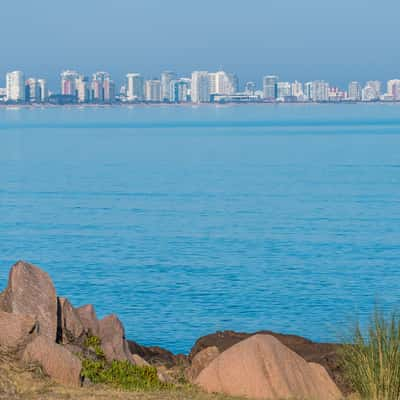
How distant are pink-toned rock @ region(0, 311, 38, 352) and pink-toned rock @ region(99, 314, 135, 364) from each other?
7.40ft

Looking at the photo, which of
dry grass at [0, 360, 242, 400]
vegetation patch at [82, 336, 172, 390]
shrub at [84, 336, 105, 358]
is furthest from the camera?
shrub at [84, 336, 105, 358]

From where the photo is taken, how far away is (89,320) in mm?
16641

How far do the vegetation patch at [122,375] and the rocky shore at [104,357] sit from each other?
0.02 metres

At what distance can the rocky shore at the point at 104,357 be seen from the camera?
13398 mm

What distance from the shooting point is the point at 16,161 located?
80938mm

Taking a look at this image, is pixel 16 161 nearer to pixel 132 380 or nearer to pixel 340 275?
pixel 340 275

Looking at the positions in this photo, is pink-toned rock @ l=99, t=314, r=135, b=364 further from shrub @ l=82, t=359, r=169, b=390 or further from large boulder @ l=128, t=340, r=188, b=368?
large boulder @ l=128, t=340, r=188, b=368

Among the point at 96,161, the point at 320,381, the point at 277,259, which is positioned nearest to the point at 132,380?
the point at 320,381

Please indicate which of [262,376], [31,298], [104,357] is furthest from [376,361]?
[31,298]

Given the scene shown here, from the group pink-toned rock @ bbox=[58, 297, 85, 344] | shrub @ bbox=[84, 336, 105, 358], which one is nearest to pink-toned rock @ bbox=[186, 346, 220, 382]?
shrub @ bbox=[84, 336, 105, 358]

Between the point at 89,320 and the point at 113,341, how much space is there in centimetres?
60

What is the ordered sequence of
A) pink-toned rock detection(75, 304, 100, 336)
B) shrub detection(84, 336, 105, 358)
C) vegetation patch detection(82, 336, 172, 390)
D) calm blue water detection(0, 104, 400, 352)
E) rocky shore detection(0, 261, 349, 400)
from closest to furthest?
rocky shore detection(0, 261, 349, 400) < vegetation patch detection(82, 336, 172, 390) < shrub detection(84, 336, 105, 358) < pink-toned rock detection(75, 304, 100, 336) < calm blue water detection(0, 104, 400, 352)

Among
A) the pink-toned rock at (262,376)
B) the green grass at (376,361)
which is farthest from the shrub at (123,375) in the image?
the green grass at (376,361)

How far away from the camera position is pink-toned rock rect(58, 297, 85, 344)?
15.6 metres
